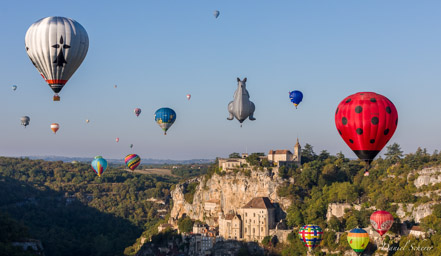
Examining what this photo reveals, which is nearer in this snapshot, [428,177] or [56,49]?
[56,49]

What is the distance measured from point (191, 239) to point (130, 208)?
43098mm

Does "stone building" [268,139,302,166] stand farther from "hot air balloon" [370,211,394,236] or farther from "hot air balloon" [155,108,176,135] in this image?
"hot air balloon" [370,211,394,236]

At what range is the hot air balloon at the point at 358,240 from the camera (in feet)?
190

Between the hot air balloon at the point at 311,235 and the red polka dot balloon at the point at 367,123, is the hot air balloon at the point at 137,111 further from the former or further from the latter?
the red polka dot balloon at the point at 367,123

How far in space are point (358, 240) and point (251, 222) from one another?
510 inches

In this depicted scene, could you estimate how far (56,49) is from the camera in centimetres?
4144

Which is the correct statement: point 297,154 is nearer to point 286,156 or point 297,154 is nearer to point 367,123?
point 286,156

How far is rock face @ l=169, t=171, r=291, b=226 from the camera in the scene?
71.1 metres

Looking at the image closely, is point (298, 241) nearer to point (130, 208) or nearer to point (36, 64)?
point (36, 64)

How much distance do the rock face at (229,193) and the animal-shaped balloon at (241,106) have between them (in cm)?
1922

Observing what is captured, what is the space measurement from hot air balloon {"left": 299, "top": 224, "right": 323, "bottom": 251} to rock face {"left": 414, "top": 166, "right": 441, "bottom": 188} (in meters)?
10.2

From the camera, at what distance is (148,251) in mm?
76750

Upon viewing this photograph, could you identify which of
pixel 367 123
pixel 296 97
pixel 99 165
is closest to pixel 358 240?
pixel 296 97

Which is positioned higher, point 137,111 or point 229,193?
point 137,111
